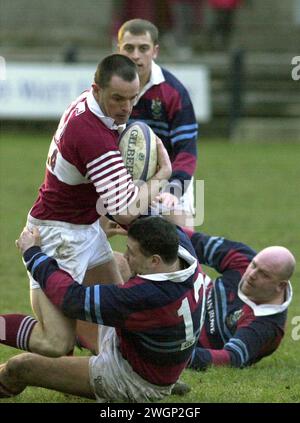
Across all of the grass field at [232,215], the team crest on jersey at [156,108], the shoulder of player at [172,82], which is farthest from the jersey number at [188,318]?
the shoulder of player at [172,82]

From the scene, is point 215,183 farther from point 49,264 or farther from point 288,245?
point 49,264

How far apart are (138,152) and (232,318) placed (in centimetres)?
149

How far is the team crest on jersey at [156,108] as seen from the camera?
24.7ft

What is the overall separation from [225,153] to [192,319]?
1188 centimetres

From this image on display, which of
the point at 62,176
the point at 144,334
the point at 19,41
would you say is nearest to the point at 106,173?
the point at 62,176

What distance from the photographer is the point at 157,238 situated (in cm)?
515

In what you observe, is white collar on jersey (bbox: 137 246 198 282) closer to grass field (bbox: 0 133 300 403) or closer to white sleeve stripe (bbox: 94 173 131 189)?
white sleeve stripe (bbox: 94 173 131 189)

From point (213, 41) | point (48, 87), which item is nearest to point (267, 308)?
point (48, 87)

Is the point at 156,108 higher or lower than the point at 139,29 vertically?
lower

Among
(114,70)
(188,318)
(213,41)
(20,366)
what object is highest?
(114,70)

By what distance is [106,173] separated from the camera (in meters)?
5.35

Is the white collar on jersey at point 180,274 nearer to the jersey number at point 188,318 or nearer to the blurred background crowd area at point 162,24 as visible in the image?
the jersey number at point 188,318

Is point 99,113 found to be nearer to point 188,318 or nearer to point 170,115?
point 188,318

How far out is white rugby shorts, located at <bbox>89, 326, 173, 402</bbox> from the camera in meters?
5.36
